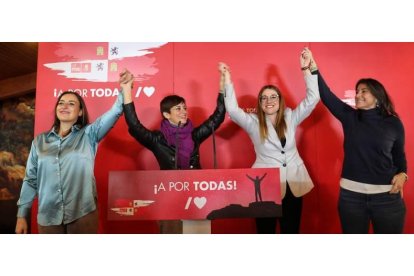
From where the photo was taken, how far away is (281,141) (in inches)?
96.5

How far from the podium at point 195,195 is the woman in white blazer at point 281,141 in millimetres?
638

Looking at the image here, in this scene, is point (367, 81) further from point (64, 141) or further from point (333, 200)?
point (64, 141)

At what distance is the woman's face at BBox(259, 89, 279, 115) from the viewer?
8.15 ft

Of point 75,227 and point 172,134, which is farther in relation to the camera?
point 172,134

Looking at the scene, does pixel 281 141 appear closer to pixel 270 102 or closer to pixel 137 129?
pixel 270 102

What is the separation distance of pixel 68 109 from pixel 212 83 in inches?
46.9

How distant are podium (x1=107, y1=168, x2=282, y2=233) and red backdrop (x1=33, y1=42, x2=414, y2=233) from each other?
3.88 ft

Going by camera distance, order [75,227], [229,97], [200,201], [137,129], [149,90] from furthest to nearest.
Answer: [149,90] → [229,97] → [137,129] → [75,227] → [200,201]

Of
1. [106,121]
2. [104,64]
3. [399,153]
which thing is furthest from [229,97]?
[104,64]

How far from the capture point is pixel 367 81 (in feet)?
8.04

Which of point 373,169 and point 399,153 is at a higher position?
point 399,153

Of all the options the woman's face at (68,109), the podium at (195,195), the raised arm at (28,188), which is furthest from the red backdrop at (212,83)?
the podium at (195,195)

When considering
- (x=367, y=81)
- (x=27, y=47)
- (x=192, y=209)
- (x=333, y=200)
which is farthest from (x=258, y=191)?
(x=27, y=47)

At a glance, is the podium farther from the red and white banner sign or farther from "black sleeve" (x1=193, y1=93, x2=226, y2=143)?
"black sleeve" (x1=193, y1=93, x2=226, y2=143)
